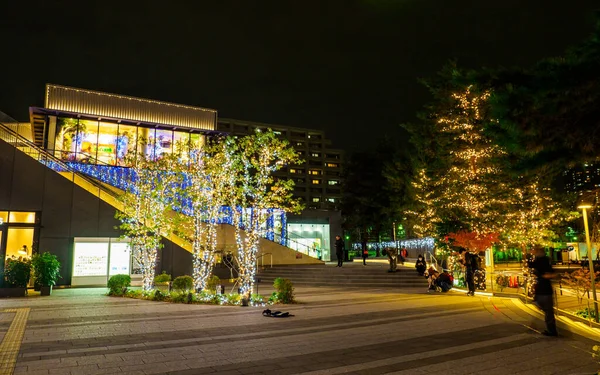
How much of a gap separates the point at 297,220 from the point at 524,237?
692 inches

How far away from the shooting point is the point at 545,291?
8.34 m

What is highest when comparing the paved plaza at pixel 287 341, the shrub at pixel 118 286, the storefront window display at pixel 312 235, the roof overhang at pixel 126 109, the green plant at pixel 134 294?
the roof overhang at pixel 126 109

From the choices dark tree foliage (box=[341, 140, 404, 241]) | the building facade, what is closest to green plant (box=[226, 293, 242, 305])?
dark tree foliage (box=[341, 140, 404, 241])

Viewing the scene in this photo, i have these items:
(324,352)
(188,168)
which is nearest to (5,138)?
(188,168)

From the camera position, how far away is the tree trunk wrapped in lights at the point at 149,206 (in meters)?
16.1

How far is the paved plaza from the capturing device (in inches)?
243

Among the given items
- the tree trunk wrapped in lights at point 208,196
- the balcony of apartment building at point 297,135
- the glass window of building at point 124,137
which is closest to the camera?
the tree trunk wrapped in lights at point 208,196

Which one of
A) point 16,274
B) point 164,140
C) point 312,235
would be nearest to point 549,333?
point 16,274

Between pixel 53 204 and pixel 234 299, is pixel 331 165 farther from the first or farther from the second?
pixel 234 299

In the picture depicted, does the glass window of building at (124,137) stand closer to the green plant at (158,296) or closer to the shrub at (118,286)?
the shrub at (118,286)

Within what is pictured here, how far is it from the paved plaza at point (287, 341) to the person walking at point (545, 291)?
0.30 metres

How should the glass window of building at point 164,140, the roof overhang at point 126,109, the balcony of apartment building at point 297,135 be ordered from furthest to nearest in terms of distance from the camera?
the balcony of apartment building at point 297,135, the glass window of building at point 164,140, the roof overhang at point 126,109

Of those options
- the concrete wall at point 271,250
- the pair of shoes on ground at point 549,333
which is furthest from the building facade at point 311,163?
the pair of shoes on ground at point 549,333

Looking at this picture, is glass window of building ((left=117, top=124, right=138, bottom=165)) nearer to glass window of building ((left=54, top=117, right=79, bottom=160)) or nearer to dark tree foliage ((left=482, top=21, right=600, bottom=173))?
glass window of building ((left=54, top=117, right=79, bottom=160))
